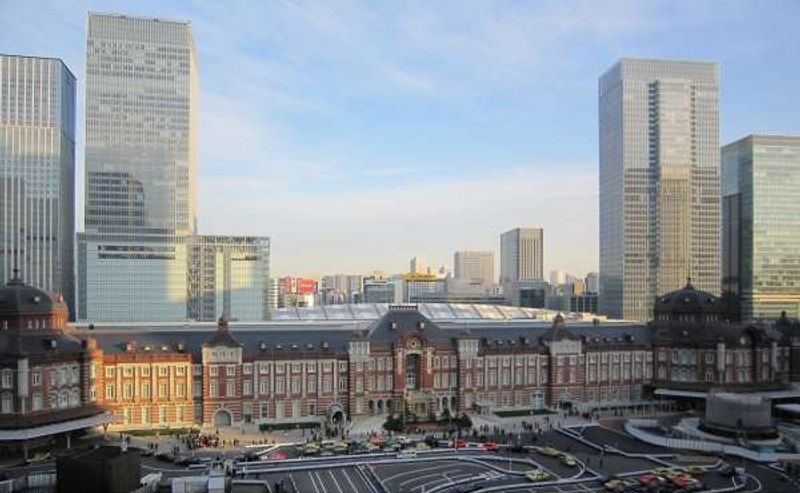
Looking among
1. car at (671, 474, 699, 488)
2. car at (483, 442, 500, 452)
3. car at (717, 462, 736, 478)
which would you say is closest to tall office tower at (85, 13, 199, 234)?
car at (483, 442, 500, 452)

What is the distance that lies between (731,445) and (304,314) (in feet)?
343

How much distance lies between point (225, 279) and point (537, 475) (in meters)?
123

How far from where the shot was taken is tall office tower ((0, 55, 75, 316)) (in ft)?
571

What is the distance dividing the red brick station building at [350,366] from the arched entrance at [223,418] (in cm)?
15

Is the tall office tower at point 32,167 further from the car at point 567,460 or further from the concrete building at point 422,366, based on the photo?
the car at point 567,460

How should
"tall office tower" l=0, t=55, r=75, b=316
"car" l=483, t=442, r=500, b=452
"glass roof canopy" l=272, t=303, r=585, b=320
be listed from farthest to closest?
"tall office tower" l=0, t=55, r=75, b=316, "glass roof canopy" l=272, t=303, r=585, b=320, "car" l=483, t=442, r=500, b=452

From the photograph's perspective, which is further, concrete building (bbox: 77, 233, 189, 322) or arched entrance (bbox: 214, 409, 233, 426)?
concrete building (bbox: 77, 233, 189, 322)

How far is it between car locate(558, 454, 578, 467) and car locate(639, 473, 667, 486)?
21.8ft

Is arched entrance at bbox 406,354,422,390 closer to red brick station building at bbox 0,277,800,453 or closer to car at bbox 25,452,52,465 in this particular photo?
red brick station building at bbox 0,277,800,453

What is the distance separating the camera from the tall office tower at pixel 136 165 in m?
157

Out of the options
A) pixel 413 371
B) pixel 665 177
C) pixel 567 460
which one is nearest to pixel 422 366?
pixel 413 371

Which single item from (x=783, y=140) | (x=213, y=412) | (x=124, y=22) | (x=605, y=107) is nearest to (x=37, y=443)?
(x=213, y=412)

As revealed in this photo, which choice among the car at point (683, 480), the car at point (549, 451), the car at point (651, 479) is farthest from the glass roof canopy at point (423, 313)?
the car at point (683, 480)

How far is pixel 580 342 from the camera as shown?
101 meters
